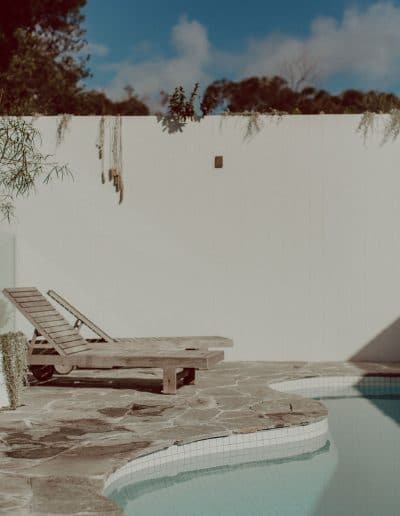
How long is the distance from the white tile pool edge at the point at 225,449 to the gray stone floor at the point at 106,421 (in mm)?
59

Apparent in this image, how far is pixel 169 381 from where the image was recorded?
839 centimetres

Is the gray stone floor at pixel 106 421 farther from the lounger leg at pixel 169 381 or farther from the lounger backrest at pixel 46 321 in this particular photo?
the lounger backrest at pixel 46 321

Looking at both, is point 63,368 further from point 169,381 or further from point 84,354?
point 169,381

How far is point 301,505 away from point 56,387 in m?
4.14

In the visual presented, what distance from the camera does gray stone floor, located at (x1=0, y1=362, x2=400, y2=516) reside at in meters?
5.03

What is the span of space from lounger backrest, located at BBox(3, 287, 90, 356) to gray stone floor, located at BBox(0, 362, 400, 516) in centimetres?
50

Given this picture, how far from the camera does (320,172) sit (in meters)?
11.5

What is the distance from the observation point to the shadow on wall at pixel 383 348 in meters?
11.5

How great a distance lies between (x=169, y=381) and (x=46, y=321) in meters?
1.66

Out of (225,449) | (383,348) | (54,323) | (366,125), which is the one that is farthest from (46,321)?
(366,125)

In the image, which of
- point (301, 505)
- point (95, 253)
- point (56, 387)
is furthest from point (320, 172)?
point (301, 505)

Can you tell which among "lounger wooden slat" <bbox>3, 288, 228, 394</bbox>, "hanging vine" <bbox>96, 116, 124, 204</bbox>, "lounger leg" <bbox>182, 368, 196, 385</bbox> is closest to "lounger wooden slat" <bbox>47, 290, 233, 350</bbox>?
"lounger wooden slat" <bbox>3, 288, 228, 394</bbox>

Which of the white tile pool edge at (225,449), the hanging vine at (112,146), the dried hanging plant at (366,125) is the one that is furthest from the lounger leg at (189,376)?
the dried hanging plant at (366,125)

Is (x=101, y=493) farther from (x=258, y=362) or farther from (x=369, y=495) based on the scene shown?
(x=258, y=362)
